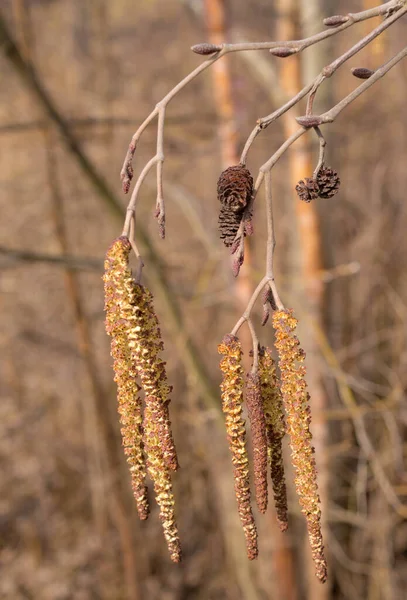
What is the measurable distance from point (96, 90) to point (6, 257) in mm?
3145

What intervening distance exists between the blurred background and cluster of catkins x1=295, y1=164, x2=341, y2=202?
1612 mm

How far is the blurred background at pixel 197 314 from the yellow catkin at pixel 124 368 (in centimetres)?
161

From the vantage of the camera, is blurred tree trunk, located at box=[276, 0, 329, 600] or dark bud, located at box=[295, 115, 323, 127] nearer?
dark bud, located at box=[295, 115, 323, 127]

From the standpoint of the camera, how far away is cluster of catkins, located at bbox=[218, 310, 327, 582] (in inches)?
30.7

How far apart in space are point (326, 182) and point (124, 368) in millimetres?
346

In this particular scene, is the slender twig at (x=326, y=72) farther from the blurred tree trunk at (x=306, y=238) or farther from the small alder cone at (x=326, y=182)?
the blurred tree trunk at (x=306, y=238)

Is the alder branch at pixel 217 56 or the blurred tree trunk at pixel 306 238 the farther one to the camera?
the blurred tree trunk at pixel 306 238

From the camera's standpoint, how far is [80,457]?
5.16 meters

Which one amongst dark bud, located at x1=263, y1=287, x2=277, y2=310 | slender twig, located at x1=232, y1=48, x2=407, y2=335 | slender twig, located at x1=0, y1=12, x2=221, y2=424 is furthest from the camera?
slender twig, located at x1=0, y1=12, x2=221, y2=424

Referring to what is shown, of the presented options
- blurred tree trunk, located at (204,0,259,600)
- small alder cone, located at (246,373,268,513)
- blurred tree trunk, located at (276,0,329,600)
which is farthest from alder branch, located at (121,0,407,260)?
blurred tree trunk, located at (204,0,259,600)

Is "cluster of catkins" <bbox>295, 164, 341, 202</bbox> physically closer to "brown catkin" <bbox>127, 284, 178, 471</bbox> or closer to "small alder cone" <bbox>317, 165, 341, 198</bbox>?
"small alder cone" <bbox>317, 165, 341, 198</bbox>

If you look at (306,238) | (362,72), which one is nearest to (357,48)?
(362,72)

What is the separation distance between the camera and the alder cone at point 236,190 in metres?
0.74

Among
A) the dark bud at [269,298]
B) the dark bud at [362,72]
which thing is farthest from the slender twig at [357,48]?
the dark bud at [269,298]
